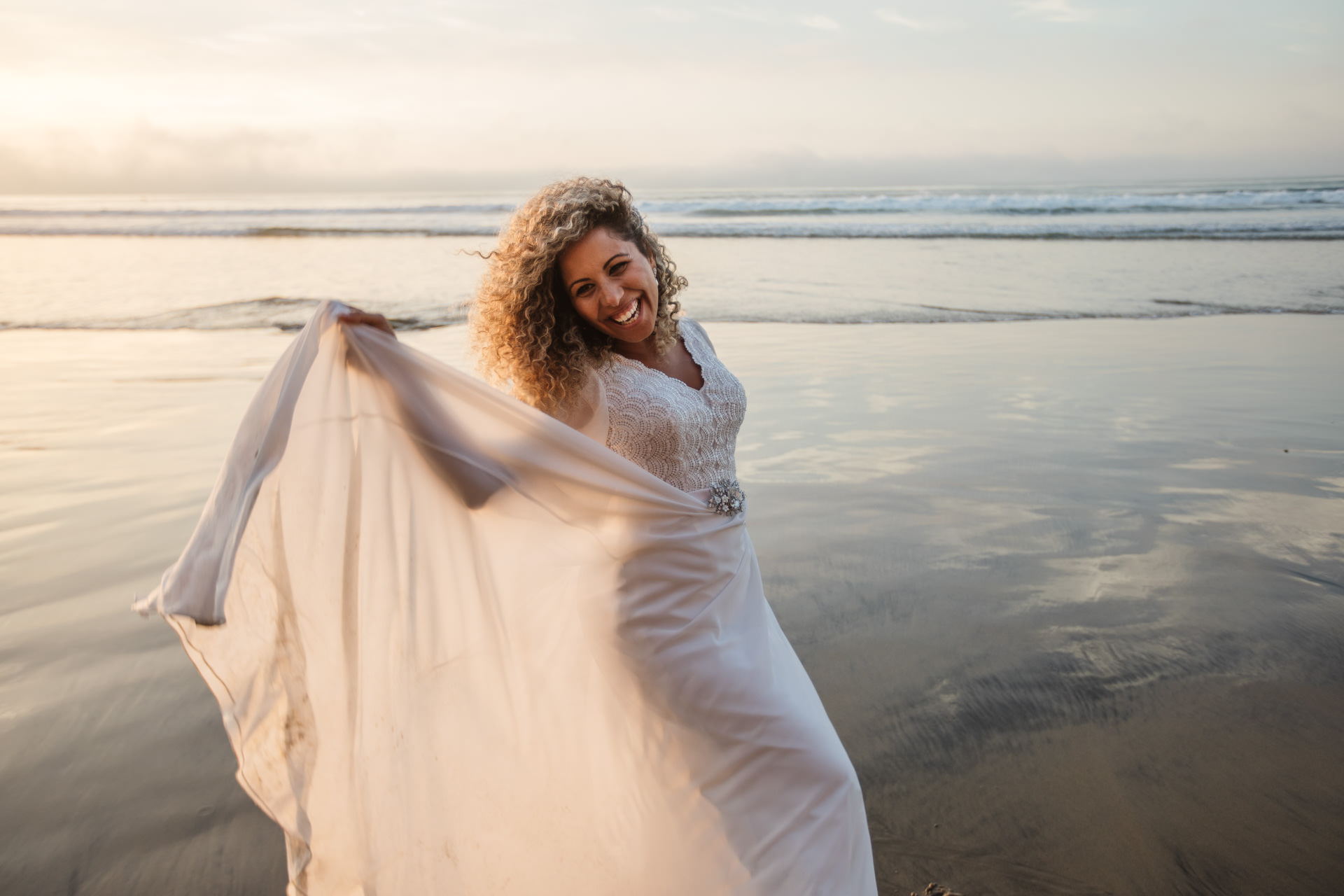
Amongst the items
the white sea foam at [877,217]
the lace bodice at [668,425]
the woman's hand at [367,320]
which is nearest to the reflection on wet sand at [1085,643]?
the lace bodice at [668,425]

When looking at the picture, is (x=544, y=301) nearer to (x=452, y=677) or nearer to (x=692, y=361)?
(x=692, y=361)

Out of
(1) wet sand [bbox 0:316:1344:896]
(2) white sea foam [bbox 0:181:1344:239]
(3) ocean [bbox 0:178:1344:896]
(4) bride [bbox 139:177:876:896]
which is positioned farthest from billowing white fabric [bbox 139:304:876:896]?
(2) white sea foam [bbox 0:181:1344:239]

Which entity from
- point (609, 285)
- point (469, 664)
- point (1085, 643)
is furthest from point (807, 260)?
point (469, 664)

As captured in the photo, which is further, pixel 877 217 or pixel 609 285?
→ pixel 877 217

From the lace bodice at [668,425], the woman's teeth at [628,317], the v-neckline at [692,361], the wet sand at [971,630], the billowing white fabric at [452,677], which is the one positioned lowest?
the wet sand at [971,630]

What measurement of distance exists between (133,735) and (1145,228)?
76.1ft

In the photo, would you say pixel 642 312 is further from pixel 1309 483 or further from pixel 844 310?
pixel 844 310

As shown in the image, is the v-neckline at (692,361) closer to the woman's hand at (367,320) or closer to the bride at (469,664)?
the bride at (469,664)

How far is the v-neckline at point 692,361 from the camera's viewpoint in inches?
93.8

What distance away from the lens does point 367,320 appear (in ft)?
6.79

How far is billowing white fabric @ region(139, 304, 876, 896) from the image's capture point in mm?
1976

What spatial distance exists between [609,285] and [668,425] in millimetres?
409

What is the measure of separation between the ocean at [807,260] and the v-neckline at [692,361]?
0.60 m

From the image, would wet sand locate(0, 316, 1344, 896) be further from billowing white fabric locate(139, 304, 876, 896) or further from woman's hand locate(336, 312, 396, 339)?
woman's hand locate(336, 312, 396, 339)
